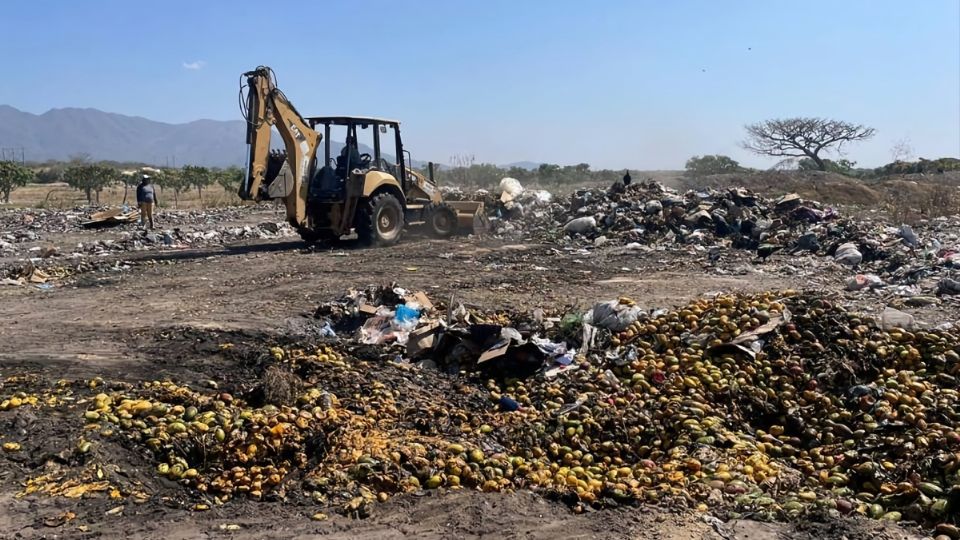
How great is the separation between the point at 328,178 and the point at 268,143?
4.51 ft

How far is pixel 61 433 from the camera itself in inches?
161

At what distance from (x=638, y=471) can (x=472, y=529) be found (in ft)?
3.83

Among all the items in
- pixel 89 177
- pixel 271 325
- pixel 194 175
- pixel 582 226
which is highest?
pixel 194 175

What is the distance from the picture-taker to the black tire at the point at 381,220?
12461 mm

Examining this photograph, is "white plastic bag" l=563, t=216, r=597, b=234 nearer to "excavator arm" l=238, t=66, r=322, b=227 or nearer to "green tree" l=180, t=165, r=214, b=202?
"excavator arm" l=238, t=66, r=322, b=227

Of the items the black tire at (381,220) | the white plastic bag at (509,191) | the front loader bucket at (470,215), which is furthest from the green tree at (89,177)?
the black tire at (381,220)

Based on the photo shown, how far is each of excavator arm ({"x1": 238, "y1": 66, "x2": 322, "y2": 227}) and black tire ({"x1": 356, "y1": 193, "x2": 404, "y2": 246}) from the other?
3.61 feet

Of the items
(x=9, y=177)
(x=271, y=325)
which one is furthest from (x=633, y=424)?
(x=9, y=177)

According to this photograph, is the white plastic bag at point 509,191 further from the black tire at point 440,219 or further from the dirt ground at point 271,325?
the dirt ground at point 271,325

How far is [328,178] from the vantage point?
1223 centimetres

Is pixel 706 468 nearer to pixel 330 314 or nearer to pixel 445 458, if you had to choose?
pixel 445 458

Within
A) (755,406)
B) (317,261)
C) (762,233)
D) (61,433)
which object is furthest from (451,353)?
(762,233)

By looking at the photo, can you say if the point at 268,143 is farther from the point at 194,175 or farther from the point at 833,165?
the point at 833,165

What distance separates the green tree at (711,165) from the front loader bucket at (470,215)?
23.4 m
